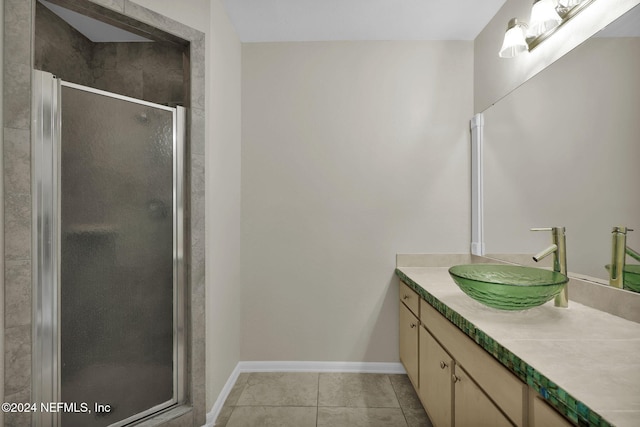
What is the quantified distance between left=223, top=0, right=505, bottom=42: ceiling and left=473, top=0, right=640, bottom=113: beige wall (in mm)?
142

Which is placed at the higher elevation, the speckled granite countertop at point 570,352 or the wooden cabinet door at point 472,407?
the speckled granite countertop at point 570,352

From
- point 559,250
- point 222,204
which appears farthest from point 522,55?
point 222,204

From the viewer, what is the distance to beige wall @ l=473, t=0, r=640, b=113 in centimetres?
123

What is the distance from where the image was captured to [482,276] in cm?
148

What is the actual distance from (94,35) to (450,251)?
282 centimetres

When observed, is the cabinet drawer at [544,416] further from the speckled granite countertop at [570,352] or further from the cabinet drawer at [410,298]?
the cabinet drawer at [410,298]

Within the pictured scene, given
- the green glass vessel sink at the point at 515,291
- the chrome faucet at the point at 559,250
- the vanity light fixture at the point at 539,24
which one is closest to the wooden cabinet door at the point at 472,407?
the green glass vessel sink at the point at 515,291

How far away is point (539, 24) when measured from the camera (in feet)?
4.94

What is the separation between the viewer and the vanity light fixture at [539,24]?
4.47 ft

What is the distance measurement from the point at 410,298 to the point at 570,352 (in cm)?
113

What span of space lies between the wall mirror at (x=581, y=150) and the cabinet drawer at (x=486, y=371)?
0.64 m

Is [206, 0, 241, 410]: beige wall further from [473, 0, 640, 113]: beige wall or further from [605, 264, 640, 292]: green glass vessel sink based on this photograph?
[605, 264, 640, 292]: green glass vessel sink

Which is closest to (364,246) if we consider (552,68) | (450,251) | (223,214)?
(450,251)

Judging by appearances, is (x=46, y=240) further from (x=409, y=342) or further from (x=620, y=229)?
(x=620, y=229)
